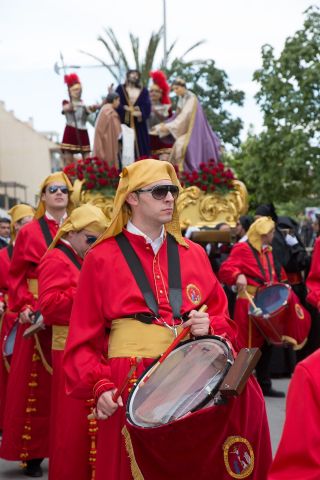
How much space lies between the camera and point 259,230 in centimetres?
1191

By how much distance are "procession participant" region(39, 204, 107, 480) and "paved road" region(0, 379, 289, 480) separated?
4.57ft

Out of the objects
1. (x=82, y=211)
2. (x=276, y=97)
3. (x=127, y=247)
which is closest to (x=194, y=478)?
(x=127, y=247)

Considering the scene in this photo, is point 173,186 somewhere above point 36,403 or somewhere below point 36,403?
above

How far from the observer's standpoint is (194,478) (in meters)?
4.10

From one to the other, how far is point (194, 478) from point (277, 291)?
7061mm

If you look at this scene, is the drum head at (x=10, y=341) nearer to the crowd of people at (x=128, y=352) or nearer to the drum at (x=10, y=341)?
the drum at (x=10, y=341)

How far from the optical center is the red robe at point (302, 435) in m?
2.90

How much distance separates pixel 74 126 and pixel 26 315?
476 inches

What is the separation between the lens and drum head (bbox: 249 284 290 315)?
10.9 meters

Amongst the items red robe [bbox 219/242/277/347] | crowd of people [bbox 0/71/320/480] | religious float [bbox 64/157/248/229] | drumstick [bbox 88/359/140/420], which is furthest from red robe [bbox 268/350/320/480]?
religious float [bbox 64/157/248/229]

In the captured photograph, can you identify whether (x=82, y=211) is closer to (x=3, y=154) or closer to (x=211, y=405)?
(x=211, y=405)

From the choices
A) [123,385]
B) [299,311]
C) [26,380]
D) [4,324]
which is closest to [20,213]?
[4,324]

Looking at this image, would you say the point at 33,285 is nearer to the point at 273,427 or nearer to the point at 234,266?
the point at 273,427

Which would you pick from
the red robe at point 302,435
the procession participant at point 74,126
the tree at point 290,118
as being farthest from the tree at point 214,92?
the red robe at point 302,435
